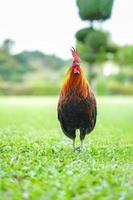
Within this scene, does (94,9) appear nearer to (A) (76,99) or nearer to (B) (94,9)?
(B) (94,9)

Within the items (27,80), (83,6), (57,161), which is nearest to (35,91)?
(27,80)

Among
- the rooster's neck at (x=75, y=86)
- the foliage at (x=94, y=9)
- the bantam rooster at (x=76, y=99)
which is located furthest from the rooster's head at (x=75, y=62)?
the foliage at (x=94, y=9)

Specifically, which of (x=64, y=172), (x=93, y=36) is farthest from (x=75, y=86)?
(x=93, y=36)

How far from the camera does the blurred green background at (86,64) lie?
4394 cm

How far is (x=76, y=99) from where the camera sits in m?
8.88

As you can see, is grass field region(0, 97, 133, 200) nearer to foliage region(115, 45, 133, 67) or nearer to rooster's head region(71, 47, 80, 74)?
rooster's head region(71, 47, 80, 74)

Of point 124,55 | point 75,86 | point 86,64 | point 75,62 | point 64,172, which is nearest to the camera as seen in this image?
point 64,172

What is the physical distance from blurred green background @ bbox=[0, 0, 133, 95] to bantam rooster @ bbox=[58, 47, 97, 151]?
108 ft

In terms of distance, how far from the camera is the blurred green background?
43.9 meters

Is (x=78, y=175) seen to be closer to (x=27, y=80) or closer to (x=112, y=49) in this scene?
(x=112, y=49)

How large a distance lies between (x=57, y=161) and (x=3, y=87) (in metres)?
46.0

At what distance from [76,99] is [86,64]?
45.8 meters

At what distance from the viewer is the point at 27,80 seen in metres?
61.2

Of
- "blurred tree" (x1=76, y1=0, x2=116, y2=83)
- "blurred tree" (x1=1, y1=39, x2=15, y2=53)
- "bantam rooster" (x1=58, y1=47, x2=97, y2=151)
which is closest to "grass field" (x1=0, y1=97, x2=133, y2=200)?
"bantam rooster" (x1=58, y1=47, x2=97, y2=151)
